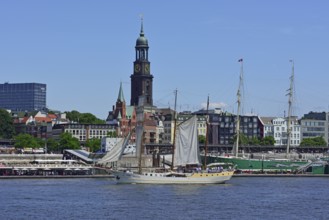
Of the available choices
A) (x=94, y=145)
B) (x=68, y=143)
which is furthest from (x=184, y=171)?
(x=94, y=145)

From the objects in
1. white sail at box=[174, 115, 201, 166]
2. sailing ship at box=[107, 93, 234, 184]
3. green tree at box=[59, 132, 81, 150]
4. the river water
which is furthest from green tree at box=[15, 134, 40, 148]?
the river water

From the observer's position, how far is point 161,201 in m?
82.4

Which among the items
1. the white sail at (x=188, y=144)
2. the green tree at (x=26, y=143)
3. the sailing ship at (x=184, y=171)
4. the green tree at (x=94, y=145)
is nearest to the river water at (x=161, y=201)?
the sailing ship at (x=184, y=171)

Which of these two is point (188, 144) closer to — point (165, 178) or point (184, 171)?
point (184, 171)

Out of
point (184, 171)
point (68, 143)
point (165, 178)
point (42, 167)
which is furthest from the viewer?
point (68, 143)

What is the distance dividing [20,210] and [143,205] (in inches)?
403

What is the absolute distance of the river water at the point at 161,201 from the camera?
6994 centimetres

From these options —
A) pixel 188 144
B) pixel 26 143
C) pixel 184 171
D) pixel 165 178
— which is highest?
pixel 26 143

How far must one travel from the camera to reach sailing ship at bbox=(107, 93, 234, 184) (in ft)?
373

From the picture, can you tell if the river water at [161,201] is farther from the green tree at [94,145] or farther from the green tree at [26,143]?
the green tree at [94,145]

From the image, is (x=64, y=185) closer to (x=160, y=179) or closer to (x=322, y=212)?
(x=160, y=179)

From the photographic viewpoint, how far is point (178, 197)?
287 feet

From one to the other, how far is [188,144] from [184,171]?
132 inches

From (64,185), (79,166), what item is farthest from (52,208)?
(79,166)
